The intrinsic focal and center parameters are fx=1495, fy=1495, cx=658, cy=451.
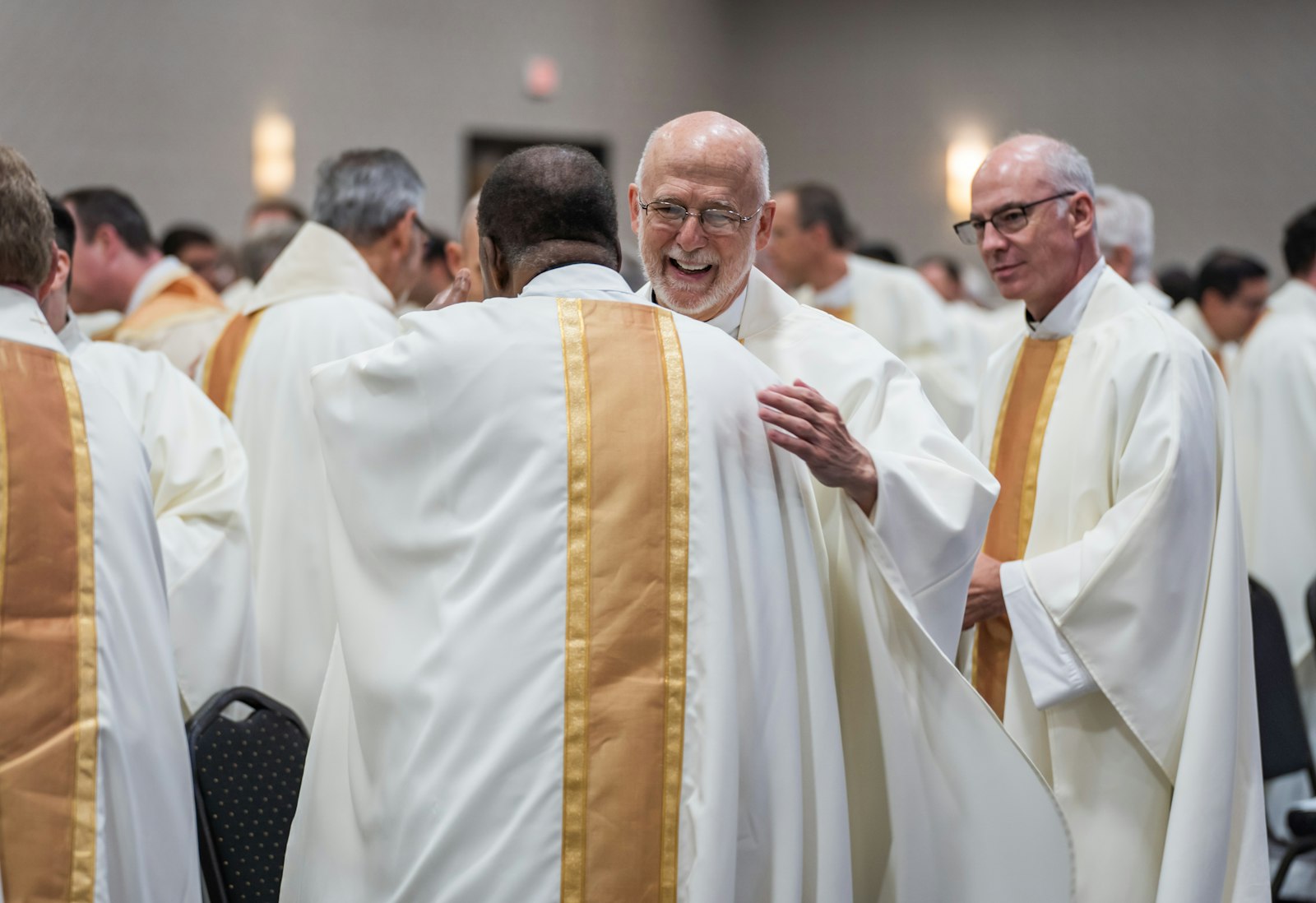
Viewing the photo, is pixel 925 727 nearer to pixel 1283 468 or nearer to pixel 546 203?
pixel 546 203

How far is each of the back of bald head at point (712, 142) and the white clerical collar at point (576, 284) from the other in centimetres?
46

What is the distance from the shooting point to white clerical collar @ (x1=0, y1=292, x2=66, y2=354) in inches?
97.8

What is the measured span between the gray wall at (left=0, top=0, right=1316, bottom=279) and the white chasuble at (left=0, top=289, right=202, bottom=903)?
629cm

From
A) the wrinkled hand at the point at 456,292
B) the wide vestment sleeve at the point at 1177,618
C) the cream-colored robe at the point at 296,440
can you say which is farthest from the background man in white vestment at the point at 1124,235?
the wrinkled hand at the point at 456,292

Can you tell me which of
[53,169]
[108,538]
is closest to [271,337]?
[108,538]

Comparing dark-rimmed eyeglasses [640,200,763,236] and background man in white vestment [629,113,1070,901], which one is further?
dark-rimmed eyeglasses [640,200,763,236]

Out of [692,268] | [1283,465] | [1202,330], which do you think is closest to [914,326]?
[1202,330]

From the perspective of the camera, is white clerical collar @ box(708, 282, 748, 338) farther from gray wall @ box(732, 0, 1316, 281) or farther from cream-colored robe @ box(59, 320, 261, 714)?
gray wall @ box(732, 0, 1316, 281)

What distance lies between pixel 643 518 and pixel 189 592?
1516 millimetres

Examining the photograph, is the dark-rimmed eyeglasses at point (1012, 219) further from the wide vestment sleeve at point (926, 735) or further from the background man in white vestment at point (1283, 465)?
the background man in white vestment at point (1283, 465)

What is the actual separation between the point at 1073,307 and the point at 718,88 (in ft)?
32.3

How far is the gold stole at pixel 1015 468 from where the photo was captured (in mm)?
3484

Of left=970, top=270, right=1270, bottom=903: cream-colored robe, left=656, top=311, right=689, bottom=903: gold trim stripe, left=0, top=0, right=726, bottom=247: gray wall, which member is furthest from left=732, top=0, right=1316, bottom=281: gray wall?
left=656, top=311, right=689, bottom=903: gold trim stripe

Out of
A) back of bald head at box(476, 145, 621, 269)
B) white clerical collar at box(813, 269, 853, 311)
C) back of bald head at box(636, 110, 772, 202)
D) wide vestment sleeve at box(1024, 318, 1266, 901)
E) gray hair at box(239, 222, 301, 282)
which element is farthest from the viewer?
white clerical collar at box(813, 269, 853, 311)
